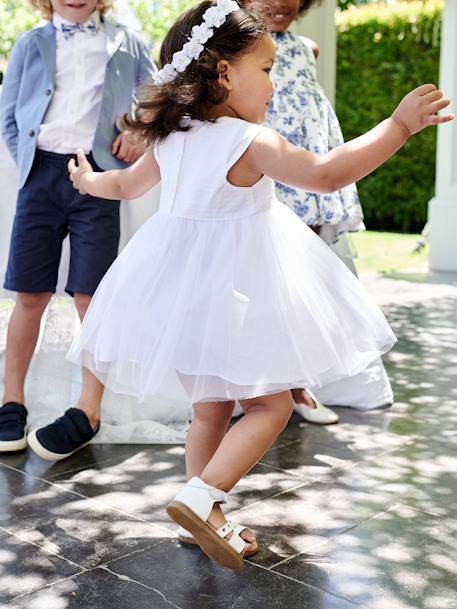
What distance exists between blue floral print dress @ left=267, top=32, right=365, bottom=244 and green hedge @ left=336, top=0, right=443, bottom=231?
7.86 metres

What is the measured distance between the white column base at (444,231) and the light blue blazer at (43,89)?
5080 millimetres

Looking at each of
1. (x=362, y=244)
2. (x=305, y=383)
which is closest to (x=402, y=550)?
(x=305, y=383)

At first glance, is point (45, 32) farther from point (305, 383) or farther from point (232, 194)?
point (305, 383)

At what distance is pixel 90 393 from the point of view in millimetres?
3379

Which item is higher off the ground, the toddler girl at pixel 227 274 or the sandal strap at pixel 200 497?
the toddler girl at pixel 227 274

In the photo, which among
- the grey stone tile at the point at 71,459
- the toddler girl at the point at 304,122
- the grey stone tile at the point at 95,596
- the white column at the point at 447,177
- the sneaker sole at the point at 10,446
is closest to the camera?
the grey stone tile at the point at 95,596

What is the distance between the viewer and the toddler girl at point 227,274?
7.43 feet

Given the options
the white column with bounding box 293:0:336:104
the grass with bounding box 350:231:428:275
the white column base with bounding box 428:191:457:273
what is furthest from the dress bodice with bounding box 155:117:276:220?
the white column base with bounding box 428:191:457:273

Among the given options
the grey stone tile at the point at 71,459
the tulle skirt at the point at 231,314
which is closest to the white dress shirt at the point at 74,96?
the tulle skirt at the point at 231,314

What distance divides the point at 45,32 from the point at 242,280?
4.83ft

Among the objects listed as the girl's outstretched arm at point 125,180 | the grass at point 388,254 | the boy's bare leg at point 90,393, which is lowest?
the grass at point 388,254

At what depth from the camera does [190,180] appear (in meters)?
2.40

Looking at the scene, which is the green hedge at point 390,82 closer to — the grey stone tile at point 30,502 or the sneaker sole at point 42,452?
the sneaker sole at point 42,452

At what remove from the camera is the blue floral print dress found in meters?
3.51
